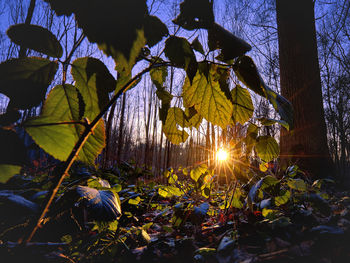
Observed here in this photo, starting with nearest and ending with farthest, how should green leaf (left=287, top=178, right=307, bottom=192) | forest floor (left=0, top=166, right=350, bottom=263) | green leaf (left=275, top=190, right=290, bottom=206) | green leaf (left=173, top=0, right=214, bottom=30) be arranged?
green leaf (left=173, top=0, right=214, bottom=30)
forest floor (left=0, top=166, right=350, bottom=263)
green leaf (left=287, top=178, right=307, bottom=192)
green leaf (left=275, top=190, right=290, bottom=206)

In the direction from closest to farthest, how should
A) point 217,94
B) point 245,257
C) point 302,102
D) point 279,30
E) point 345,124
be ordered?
point 217,94, point 245,257, point 302,102, point 279,30, point 345,124

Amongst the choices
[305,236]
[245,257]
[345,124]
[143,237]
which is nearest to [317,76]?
[305,236]

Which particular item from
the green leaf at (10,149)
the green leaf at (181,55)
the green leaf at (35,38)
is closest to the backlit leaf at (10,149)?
the green leaf at (10,149)

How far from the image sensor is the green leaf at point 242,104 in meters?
0.39

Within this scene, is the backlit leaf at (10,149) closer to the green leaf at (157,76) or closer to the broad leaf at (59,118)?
the broad leaf at (59,118)

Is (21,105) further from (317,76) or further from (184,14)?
(317,76)

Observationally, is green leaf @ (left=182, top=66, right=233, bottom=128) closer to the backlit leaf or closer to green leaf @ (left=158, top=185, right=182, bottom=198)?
the backlit leaf

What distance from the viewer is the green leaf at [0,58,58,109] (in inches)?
9.1

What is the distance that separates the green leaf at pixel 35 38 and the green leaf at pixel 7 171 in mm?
148

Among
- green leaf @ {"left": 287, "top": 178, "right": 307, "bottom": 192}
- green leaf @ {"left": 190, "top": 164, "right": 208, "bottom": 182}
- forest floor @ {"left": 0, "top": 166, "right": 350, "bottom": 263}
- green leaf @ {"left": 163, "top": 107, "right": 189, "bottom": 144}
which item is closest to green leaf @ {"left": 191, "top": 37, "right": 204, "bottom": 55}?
green leaf @ {"left": 163, "top": 107, "right": 189, "bottom": 144}

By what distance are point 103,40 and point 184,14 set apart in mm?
98

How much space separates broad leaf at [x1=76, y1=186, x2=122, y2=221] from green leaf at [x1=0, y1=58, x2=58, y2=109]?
0.21 m

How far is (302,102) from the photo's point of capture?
2.43 meters

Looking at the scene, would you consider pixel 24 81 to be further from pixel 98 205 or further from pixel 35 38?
pixel 98 205
